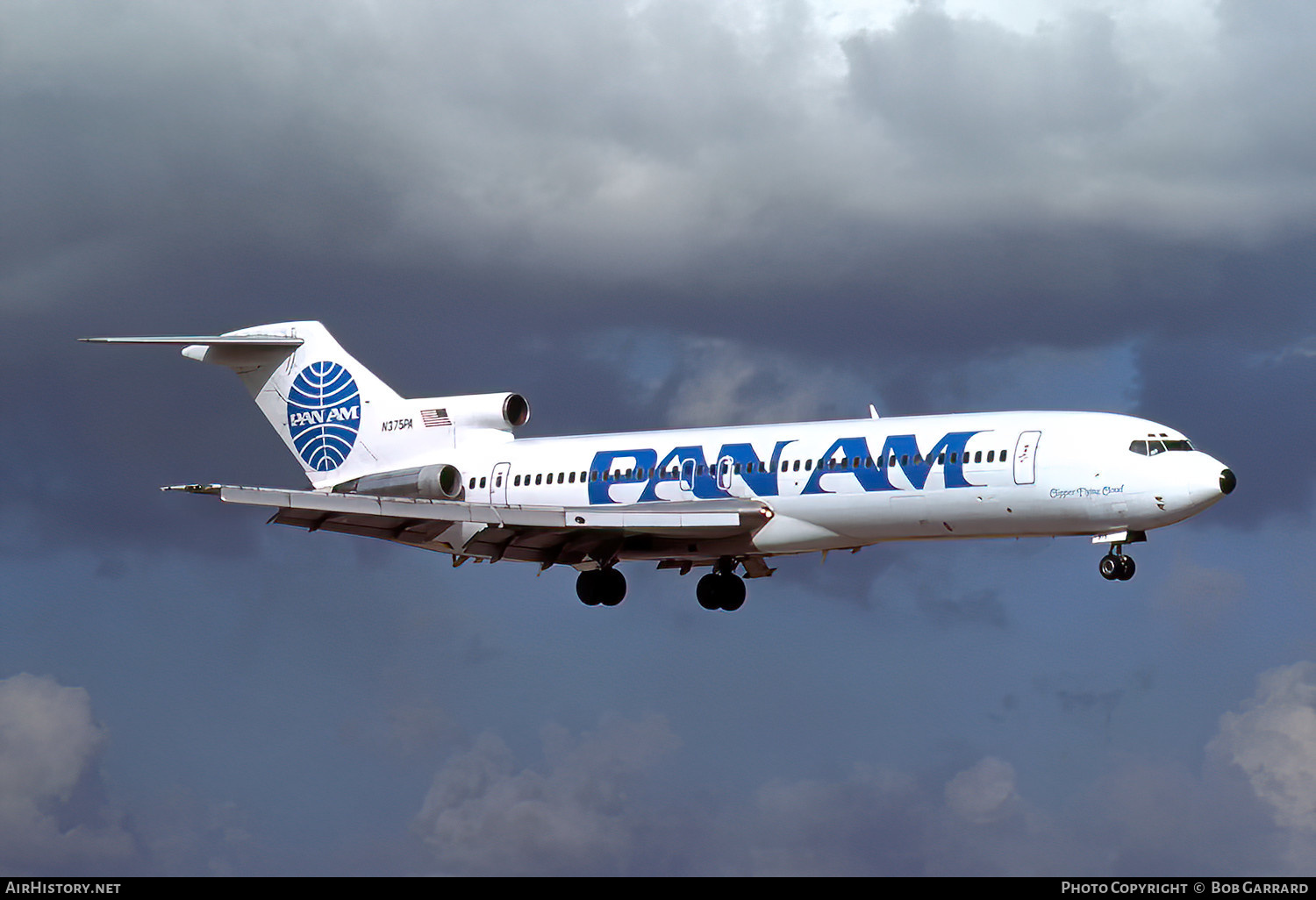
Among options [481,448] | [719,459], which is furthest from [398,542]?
[719,459]

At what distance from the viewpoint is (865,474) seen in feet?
132

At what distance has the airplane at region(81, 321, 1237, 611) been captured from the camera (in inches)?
1506

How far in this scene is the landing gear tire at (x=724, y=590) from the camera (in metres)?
47.4

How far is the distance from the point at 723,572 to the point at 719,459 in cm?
550

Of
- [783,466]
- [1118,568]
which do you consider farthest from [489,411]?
[1118,568]

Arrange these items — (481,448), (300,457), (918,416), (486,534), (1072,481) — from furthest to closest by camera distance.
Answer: (300,457) → (481,448) → (486,534) → (918,416) → (1072,481)

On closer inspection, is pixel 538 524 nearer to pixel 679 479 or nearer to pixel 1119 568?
pixel 679 479

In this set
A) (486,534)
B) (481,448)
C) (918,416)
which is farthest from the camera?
(481,448)

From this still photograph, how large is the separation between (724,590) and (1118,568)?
1279cm

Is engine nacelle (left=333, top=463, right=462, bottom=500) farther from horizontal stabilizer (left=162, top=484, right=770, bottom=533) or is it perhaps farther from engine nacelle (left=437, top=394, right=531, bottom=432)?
horizontal stabilizer (left=162, top=484, right=770, bottom=533)

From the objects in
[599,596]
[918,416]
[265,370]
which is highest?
[265,370]

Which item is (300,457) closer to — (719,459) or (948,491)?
(719,459)

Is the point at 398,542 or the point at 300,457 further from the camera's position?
the point at 300,457

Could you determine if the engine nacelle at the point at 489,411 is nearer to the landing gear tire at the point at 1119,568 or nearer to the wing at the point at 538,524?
the wing at the point at 538,524
